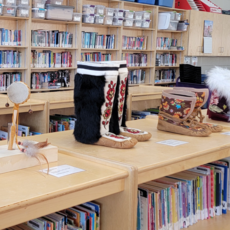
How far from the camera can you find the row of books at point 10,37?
4.83 m

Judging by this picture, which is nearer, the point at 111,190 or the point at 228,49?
the point at 111,190

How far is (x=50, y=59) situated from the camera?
541 centimetres

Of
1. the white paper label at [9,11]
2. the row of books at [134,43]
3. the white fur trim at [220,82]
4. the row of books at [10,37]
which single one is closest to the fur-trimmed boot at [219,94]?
the white fur trim at [220,82]

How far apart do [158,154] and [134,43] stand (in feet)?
16.8

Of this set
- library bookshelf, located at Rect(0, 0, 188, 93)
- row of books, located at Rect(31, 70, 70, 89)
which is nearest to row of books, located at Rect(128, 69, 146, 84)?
library bookshelf, located at Rect(0, 0, 188, 93)

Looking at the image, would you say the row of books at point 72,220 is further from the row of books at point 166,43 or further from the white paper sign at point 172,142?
the row of books at point 166,43

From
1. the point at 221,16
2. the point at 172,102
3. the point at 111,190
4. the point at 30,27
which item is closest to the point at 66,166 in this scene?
the point at 111,190

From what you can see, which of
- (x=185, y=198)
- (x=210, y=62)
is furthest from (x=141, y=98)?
(x=210, y=62)

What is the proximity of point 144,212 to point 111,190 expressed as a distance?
43cm

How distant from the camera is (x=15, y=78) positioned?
5.07 meters

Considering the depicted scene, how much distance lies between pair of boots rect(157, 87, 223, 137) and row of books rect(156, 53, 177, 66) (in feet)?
16.3

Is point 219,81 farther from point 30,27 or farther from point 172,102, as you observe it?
point 30,27

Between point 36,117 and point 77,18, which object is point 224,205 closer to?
point 36,117

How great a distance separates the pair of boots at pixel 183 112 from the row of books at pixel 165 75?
5.01m
